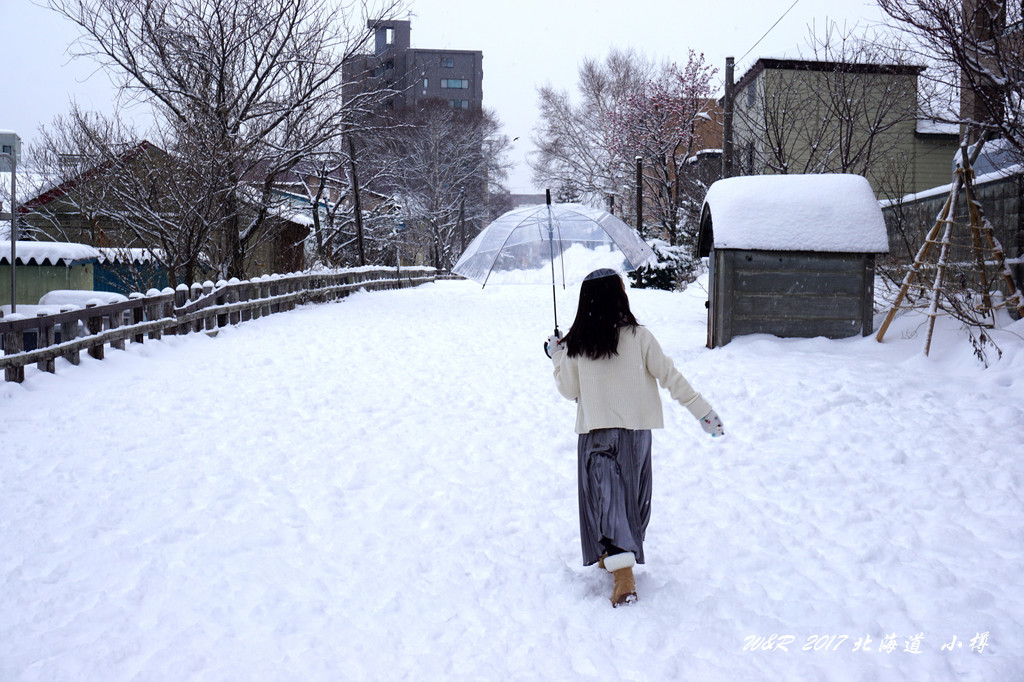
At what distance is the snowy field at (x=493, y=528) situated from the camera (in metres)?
3.68

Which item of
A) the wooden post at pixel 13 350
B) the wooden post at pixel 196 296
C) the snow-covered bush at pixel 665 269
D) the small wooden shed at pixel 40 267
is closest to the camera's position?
the wooden post at pixel 13 350

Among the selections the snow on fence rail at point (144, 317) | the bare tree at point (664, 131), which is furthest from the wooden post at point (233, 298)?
the bare tree at point (664, 131)

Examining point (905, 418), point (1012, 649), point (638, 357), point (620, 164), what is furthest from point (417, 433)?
point (620, 164)

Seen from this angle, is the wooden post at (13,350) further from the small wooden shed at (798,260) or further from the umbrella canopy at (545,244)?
the small wooden shed at (798,260)

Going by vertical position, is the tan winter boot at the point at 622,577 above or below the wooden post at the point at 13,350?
below

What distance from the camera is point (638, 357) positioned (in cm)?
421

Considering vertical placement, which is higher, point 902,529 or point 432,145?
point 432,145

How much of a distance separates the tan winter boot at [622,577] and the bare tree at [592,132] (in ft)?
121

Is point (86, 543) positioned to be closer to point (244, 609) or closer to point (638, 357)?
point (244, 609)

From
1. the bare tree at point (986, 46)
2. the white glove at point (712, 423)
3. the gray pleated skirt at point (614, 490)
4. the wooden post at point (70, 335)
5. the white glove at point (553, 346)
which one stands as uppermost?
the bare tree at point (986, 46)

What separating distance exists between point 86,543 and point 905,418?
635 centimetres

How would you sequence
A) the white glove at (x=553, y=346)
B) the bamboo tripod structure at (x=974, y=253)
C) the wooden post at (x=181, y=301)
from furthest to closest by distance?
the wooden post at (x=181, y=301)
the bamboo tripod structure at (x=974, y=253)
the white glove at (x=553, y=346)

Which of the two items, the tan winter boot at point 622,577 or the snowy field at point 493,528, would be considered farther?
the tan winter boot at point 622,577

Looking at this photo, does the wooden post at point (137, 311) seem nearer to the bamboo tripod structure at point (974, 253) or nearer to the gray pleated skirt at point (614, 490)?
the gray pleated skirt at point (614, 490)
